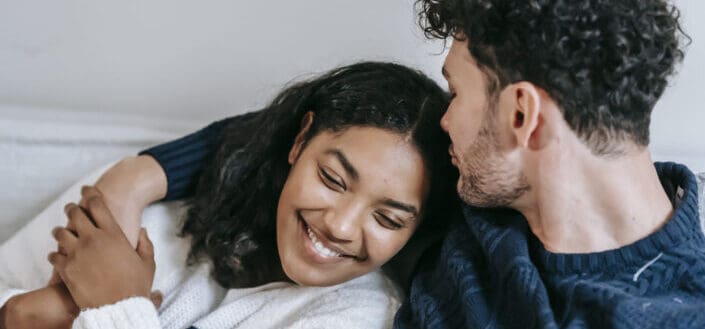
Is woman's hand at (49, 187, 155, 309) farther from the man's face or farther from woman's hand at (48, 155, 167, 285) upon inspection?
the man's face

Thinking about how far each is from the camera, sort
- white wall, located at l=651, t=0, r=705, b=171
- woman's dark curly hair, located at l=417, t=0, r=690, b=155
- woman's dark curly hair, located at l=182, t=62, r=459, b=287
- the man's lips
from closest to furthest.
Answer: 1. woman's dark curly hair, located at l=417, t=0, r=690, b=155
2. the man's lips
3. woman's dark curly hair, located at l=182, t=62, r=459, b=287
4. white wall, located at l=651, t=0, r=705, b=171

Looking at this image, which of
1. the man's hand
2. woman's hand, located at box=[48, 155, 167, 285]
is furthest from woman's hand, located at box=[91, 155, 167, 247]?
the man's hand

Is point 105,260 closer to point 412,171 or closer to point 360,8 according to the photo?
point 412,171

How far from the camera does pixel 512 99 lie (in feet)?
3.45

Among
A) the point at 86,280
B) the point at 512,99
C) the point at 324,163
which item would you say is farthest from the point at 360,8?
the point at 86,280

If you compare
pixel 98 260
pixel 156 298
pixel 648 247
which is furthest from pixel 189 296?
pixel 648 247

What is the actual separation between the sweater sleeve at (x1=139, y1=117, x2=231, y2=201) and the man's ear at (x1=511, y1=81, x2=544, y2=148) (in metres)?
0.64

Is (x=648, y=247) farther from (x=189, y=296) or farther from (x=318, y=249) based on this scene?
(x=189, y=296)

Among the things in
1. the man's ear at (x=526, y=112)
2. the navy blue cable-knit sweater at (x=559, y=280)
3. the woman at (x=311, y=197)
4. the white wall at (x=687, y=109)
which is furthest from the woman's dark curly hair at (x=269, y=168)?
the white wall at (x=687, y=109)

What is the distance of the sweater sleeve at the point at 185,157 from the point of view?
1.44 meters

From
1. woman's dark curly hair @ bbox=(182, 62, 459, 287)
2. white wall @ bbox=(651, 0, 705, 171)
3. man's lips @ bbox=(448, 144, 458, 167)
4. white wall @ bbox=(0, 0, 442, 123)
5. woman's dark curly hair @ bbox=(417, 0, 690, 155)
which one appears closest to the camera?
woman's dark curly hair @ bbox=(417, 0, 690, 155)

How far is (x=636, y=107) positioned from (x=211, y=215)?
73 cm

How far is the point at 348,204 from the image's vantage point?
3.91 feet

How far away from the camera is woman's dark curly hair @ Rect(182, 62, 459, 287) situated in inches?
50.1
